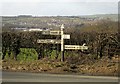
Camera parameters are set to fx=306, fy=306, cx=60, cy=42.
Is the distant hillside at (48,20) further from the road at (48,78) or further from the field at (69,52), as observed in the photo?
the road at (48,78)

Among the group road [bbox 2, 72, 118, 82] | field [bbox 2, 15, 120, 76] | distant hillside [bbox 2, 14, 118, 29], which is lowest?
road [bbox 2, 72, 118, 82]

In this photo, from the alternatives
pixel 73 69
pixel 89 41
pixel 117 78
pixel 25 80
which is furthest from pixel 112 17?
pixel 25 80

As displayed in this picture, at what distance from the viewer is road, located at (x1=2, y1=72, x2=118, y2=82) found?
944 cm

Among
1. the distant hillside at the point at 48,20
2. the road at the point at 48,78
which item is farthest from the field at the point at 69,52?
the distant hillside at the point at 48,20

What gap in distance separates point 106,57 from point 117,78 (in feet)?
8.90

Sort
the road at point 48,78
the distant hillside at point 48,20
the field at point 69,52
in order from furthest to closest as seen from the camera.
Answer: the distant hillside at point 48,20 < the field at point 69,52 < the road at point 48,78

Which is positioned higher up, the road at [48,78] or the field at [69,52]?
the field at [69,52]

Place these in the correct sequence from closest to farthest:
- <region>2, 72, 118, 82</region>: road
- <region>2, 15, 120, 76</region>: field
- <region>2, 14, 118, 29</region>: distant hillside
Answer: <region>2, 72, 118, 82</region>: road → <region>2, 15, 120, 76</region>: field → <region>2, 14, 118, 29</region>: distant hillside

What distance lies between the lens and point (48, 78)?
978cm

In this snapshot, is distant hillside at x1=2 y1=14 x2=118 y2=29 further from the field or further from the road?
the road

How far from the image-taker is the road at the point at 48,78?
9441 millimetres

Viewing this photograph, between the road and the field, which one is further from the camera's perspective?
the field

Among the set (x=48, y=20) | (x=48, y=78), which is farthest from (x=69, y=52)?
(x=48, y=20)

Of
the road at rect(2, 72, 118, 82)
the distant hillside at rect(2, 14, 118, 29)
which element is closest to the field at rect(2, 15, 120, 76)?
the road at rect(2, 72, 118, 82)
